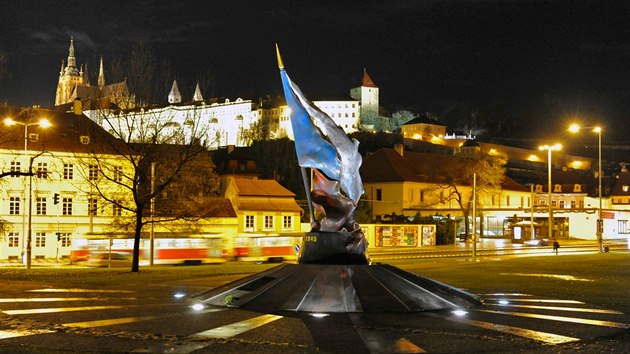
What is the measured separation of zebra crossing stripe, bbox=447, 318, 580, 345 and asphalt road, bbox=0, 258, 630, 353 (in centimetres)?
2

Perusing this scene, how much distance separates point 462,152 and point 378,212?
73.5 m

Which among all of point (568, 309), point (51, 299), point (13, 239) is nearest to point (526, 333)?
point (568, 309)

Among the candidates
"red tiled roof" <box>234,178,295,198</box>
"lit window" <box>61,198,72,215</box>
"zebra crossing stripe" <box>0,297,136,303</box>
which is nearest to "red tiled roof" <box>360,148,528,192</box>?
"red tiled roof" <box>234,178,295,198</box>

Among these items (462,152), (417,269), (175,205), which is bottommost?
(417,269)

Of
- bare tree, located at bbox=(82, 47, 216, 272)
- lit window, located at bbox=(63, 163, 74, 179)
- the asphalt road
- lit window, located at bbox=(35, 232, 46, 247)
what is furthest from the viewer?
lit window, located at bbox=(63, 163, 74, 179)

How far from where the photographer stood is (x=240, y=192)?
70.4 meters

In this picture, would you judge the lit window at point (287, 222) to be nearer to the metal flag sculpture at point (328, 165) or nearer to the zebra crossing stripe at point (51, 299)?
the metal flag sculpture at point (328, 165)

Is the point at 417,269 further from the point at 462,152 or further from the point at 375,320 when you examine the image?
the point at 462,152

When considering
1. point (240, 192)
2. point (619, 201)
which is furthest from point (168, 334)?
point (619, 201)

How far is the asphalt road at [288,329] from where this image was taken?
13.7 metres

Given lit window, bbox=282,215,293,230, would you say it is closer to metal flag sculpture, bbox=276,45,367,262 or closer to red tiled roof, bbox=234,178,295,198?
red tiled roof, bbox=234,178,295,198

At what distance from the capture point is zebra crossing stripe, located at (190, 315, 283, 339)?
1473 centimetres

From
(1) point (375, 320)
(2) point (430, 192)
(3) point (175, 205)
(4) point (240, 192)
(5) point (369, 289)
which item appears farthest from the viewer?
(2) point (430, 192)

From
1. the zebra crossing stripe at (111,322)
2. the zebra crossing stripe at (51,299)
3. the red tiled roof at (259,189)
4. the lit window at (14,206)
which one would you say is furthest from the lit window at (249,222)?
the zebra crossing stripe at (111,322)
